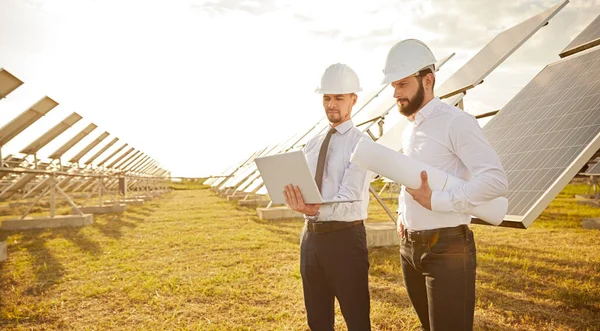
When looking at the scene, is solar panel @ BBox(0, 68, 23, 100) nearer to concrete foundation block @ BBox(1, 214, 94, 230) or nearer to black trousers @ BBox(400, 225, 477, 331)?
concrete foundation block @ BBox(1, 214, 94, 230)

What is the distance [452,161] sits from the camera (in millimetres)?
2217

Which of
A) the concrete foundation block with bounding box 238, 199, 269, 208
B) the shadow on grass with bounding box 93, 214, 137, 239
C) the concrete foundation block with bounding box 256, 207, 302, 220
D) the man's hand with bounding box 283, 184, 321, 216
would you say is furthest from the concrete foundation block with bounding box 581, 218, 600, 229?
the shadow on grass with bounding box 93, 214, 137, 239

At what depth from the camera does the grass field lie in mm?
4531

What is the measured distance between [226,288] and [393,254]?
3259 mm

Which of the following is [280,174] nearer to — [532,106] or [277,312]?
[277,312]

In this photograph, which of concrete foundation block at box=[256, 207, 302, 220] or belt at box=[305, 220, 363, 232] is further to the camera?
concrete foundation block at box=[256, 207, 302, 220]

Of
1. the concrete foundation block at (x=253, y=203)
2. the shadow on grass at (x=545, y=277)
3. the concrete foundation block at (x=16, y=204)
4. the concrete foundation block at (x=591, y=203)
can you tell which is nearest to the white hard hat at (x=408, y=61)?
the shadow on grass at (x=545, y=277)

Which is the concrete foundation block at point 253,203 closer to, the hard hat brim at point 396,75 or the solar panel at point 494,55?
the solar panel at point 494,55

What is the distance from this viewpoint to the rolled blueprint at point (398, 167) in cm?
194

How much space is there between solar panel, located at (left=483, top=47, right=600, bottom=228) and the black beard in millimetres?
1504

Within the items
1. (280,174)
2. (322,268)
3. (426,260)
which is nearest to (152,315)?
(322,268)

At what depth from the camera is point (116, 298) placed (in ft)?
18.0

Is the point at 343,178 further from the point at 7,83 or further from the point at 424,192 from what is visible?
the point at 7,83

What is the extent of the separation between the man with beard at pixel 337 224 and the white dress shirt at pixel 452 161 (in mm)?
482
